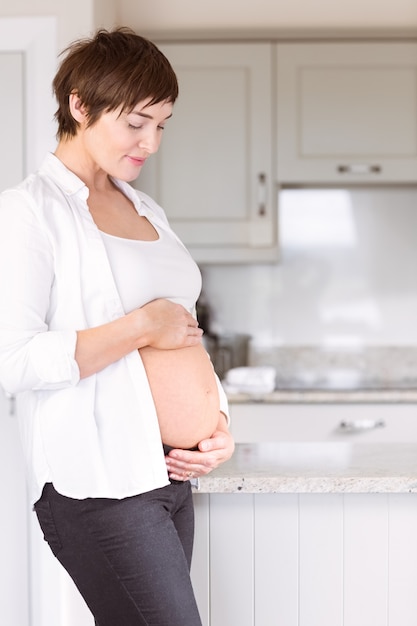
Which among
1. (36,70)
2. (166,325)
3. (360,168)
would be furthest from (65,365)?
(360,168)

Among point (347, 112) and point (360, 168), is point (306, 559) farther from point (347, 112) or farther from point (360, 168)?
point (347, 112)

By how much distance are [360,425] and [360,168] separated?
3.06 ft

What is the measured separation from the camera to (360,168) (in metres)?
3.13

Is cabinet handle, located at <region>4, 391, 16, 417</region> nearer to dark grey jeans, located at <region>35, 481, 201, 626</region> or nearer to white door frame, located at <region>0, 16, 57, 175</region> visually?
white door frame, located at <region>0, 16, 57, 175</region>

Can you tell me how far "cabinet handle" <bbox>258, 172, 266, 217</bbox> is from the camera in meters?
3.14

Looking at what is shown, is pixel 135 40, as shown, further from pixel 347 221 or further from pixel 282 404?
pixel 347 221

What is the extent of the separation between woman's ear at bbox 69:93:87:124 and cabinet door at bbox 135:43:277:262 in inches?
75.4

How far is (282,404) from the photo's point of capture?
291 cm

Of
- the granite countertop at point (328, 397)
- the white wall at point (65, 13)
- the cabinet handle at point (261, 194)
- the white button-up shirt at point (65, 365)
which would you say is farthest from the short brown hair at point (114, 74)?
the cabinet handle at point (261, 194)

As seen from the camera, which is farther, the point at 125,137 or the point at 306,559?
the point at 306,559

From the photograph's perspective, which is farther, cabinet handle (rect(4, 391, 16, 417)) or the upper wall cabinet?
the upper wall cabinet

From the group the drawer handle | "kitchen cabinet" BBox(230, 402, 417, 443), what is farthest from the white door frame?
the drawer handle

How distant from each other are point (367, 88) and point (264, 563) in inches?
84.2

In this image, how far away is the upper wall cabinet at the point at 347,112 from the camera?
10.2 feet
